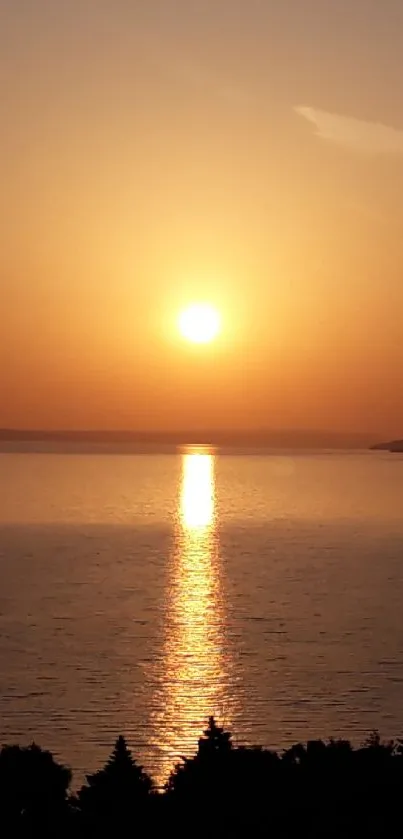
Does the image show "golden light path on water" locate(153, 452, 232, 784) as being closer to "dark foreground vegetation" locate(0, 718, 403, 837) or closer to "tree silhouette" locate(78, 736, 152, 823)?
"dark foreground vegetation" locate(0, 718, 403, 837)

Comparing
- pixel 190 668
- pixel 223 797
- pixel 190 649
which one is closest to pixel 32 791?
pixel 223 797

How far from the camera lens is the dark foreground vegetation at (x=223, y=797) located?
32719mm

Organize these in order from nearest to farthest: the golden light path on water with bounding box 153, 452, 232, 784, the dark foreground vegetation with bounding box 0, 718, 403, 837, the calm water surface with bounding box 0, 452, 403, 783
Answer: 1. the dark foreground vegetation with bounding box 0, 718, 403, 837
2. the golden light path on water with bounding box 153, 452, 232, 784
3. the calm water surface with bounding box 0, 452, 403, 783

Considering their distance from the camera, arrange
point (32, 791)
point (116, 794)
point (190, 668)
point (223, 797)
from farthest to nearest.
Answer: point (190, 668), point (32, 791), point (116, 794), point (223, 797)

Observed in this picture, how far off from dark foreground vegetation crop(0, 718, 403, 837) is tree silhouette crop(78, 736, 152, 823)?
0.04 metres

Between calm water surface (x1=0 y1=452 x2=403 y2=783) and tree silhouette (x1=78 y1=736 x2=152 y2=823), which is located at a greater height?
calm water surface (x1=0 y1=452 x2=403 y2=783)

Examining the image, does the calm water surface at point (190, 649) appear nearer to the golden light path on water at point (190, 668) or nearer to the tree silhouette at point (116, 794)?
the golden light path on water at point (190, 668)

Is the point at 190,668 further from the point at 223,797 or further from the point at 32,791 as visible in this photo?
the point at 223,797

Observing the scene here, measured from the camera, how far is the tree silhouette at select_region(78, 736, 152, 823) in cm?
3416

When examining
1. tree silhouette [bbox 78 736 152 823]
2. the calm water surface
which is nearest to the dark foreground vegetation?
tree silhouette [bbox 78 736 152 823]

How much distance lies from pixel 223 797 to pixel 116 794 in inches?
153

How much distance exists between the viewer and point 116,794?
35.0 metres

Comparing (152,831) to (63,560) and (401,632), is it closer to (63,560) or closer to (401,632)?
(401,632)

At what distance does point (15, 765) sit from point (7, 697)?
40049mm
